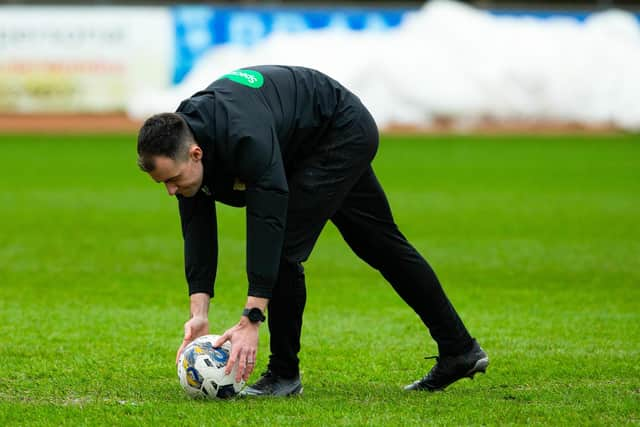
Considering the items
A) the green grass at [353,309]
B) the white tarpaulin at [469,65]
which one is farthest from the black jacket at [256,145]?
the white tarpaulin at [469,65]

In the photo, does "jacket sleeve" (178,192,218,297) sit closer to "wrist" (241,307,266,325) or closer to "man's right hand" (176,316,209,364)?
"man's right hand" (176,316,209,364)

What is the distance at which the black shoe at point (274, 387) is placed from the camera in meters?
5.75

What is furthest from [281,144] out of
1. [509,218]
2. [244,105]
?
[509,218]

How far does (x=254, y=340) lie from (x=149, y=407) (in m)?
0.66

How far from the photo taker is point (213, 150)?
16.6ft

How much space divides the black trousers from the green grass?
1.07ft

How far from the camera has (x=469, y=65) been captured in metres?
28.8

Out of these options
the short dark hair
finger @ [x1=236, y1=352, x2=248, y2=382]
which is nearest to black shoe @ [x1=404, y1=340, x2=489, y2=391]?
finger @ [x1=236, y1=352, x2=248, y2=382]

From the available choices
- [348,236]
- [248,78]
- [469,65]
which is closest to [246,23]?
[469,65]

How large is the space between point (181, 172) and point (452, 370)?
1.84 meters

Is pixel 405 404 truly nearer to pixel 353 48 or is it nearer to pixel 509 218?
pixel 509 218

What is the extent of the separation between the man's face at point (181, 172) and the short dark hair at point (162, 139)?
22 millimetres

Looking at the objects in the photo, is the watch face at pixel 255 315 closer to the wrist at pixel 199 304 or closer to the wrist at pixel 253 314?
the wrist at pixel 253 314

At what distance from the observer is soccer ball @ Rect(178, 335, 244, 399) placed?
216 inches
